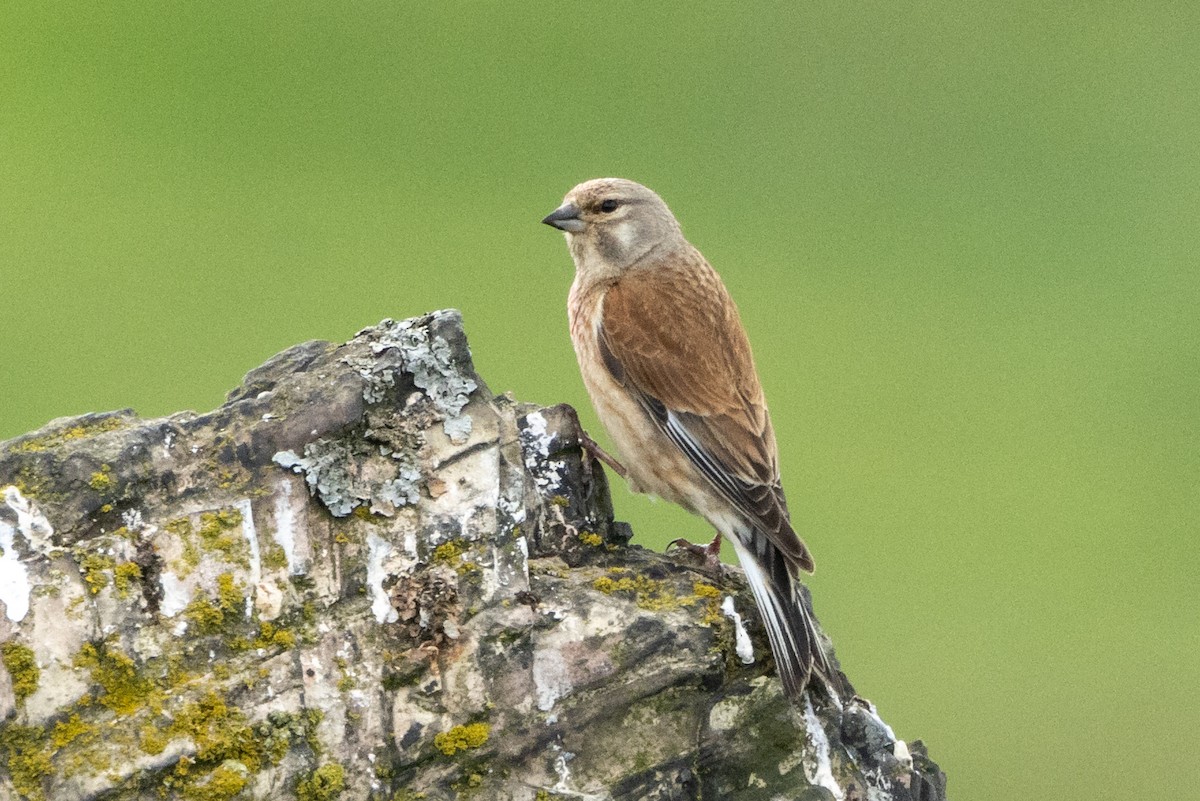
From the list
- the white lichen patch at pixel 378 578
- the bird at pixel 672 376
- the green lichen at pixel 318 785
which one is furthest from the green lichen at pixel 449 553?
the bird at pixel 672 376

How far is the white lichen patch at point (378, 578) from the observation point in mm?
3227

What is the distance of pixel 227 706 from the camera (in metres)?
3.04

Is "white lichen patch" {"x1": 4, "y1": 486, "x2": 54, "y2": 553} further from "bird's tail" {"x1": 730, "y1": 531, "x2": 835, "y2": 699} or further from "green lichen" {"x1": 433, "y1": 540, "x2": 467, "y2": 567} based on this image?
"bird's tail" {"x1": 730, "y1": 531, "x2": 835, "y2": 699}

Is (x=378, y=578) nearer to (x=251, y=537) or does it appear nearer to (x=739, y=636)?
(x=251, y=537)

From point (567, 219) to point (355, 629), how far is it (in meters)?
3.14

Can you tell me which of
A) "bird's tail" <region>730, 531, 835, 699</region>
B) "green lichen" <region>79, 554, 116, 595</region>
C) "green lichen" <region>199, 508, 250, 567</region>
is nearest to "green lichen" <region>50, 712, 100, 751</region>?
"green lichen" <region>79, 554, 116, 595</region>

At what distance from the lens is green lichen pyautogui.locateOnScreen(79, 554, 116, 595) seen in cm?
297

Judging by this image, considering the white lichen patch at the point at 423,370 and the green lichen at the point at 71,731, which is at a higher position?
the white lichen patch at the point at 423,370

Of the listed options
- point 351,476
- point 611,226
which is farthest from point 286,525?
point 611,226

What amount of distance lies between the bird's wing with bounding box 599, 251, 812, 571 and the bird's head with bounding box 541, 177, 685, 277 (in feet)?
0.68

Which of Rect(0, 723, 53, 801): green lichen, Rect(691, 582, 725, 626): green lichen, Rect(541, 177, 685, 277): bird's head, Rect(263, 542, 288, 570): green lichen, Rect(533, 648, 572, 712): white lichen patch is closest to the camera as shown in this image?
Rect(0, 723, 53, 801): green lichen

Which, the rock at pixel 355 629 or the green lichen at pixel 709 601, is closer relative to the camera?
the rock at pixel 355 629

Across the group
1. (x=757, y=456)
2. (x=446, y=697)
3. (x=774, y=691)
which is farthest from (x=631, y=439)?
(x=446, y=697)

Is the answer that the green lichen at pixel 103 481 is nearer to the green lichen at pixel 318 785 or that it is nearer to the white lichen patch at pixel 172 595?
the white lichen patch at pixel 172 595
